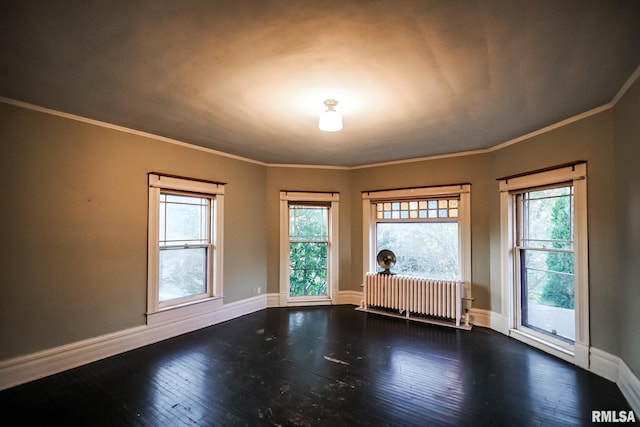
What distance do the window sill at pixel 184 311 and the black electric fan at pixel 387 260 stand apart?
2624 millimetres

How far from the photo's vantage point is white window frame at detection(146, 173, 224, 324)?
3.72 m

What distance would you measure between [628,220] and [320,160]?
12.3ft

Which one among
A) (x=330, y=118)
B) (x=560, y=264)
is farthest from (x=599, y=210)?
(x=330, y=118)

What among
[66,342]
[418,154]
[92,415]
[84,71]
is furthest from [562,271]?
[66,342]

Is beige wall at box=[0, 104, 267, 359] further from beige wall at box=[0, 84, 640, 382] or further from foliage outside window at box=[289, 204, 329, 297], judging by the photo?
foliage outside window at box=[289, 204, 329, 297]

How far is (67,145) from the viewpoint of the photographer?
3.08 m

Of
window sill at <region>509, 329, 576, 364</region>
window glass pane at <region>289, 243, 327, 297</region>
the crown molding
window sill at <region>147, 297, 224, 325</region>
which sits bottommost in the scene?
window sill at <region>509, 329, 576, 364</region>

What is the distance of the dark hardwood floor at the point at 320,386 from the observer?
2.27m

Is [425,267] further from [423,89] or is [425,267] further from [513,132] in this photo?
[423,89]

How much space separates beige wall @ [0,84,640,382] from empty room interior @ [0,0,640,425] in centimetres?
2

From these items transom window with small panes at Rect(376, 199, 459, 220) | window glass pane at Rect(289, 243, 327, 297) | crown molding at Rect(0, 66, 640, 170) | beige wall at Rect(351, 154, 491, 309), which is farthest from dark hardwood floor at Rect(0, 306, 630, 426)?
crown molding at Rect(0, 66, 640, 170)

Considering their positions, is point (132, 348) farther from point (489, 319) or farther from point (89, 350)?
point (489, 319)

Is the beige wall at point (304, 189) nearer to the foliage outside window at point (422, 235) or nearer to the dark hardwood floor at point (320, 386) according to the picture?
the foliage outside window at point (422, 235)

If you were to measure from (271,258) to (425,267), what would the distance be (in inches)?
103
